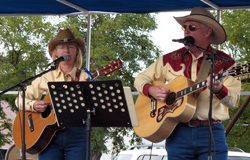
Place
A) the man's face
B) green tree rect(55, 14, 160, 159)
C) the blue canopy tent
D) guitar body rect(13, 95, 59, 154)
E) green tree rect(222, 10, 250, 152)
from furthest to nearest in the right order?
1. green tree rect(222, 10, 250, 152)
2. green tree rect(55, 14, 160, 159)
3. the blue canopy tent
4. guitar body rect(13, 95, 59, 154)
5. the man's face

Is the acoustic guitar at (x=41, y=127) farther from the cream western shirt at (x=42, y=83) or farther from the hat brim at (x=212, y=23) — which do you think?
the hat brim at (x=212, y=23)

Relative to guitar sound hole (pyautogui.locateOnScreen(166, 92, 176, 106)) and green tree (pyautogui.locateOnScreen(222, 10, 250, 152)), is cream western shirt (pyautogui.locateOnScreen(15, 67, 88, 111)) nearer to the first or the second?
guitar sound hole (pyautogui.locateOnScreen(166, 92, 176, 106))

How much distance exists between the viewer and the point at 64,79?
16.2 feet

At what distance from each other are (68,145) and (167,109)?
3.40 feet

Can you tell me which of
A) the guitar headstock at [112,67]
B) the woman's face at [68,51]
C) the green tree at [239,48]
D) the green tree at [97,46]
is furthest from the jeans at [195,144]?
the green tree at [239,48]

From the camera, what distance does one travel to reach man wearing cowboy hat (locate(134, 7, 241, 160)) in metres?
4.09

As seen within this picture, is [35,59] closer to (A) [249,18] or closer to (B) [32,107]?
(A) [249,18]

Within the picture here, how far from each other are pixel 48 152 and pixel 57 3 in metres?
2.24

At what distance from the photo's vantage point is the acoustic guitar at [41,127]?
4.77 meters

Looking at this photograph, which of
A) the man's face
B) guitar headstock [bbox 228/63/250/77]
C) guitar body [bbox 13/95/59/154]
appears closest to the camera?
guitar headstock [bbox 228/63/250/77]

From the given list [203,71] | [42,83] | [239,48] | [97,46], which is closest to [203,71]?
[203,71]

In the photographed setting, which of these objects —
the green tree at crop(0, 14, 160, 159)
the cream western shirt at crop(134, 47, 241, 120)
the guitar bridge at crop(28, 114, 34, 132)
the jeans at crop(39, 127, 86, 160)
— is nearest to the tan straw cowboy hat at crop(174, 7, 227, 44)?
the cream western shirt at crop(134, 47, 241, 120)

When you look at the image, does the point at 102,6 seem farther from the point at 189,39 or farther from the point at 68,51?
the point at 189,39

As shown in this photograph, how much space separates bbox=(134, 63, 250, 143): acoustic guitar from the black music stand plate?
1.60 ft
